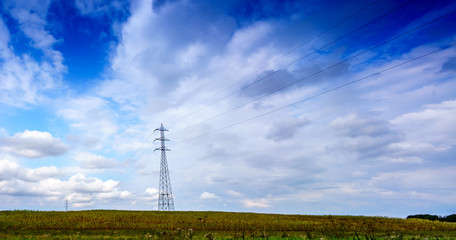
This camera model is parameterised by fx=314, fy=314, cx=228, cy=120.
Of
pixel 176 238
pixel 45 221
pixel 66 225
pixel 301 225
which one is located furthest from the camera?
pixel 301 225

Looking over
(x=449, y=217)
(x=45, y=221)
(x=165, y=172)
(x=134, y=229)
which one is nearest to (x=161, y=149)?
(x=165, y=172)

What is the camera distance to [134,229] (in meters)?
31.8

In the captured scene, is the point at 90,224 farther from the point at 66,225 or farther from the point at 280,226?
the point at 280,226

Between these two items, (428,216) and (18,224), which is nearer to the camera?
(18,224)

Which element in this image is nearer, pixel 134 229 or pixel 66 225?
pixel 134 229

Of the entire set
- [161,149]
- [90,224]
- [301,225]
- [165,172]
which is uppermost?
[161,149]

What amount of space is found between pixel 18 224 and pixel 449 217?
86611mm

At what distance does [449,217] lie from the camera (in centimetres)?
7475

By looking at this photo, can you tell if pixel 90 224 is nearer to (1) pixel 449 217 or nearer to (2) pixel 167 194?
(2) pixel 167 194

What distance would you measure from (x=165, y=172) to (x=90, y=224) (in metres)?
28.2

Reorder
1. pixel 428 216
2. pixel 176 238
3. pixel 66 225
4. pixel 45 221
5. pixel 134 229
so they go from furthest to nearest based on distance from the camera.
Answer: pixel 428 216, pixel 45 221, pixel 66 225, pixel 134 229, pixel 176 238

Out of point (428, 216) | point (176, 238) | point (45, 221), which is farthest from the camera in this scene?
point (428, 216)

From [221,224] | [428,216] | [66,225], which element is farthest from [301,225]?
[428,216]

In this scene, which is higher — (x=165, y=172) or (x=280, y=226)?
(x=165, y=172)
